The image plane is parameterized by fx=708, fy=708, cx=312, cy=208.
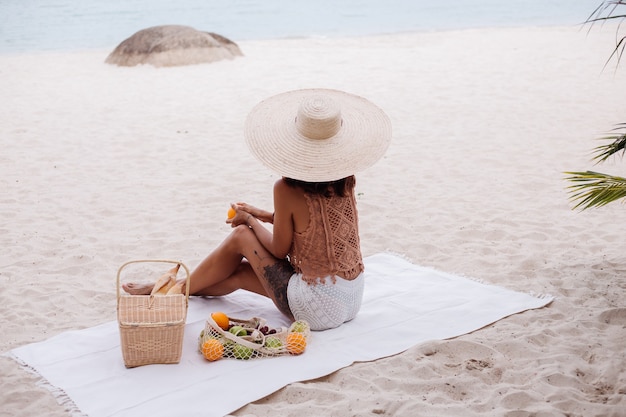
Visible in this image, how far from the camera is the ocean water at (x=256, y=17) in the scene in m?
23.9

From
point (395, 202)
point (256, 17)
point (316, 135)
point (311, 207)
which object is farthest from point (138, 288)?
point (256, 17)

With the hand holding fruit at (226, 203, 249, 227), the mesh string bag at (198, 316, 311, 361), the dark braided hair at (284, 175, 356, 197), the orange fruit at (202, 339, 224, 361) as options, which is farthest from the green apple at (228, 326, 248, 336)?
the dark braided hair at (284, 175, 356, 197)

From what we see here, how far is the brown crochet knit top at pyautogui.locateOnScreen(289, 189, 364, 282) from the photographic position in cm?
376

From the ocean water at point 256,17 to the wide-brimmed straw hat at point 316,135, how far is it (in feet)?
57.7

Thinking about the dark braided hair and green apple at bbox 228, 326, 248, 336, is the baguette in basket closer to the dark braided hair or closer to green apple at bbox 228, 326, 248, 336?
green apple at bbox 228, 326, 248, 336

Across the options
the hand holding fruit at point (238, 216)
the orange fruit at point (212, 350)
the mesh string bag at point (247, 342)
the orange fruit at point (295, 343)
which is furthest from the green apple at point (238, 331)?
the hand holding fruit at point (238, 216)

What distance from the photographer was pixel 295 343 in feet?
11.8

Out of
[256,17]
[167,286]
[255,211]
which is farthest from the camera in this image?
[256,17]

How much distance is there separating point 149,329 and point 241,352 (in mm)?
488

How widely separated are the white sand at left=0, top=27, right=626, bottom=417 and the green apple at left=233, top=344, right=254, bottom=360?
356 millimetres

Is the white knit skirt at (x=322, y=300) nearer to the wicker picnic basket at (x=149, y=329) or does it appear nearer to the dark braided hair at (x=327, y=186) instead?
the dark braided hair at (x=327, y=186)

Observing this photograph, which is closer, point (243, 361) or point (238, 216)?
point (243, 361)

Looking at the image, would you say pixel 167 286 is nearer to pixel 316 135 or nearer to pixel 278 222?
pixel 278 222

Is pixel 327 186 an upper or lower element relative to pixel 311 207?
upper
